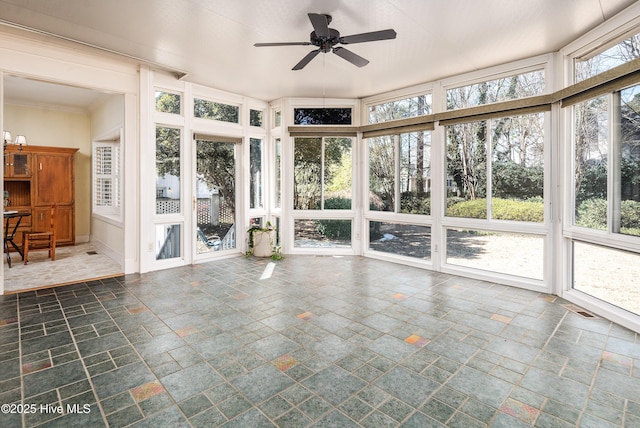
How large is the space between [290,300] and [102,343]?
1786 mm

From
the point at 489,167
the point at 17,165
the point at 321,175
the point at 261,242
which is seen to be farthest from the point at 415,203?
the point at 17,165

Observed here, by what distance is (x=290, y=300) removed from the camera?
12.5ft

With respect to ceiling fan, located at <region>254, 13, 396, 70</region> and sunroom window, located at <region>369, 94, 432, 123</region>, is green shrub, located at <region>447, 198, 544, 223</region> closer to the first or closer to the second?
sunroom window, located at <region>369, 94, 432, 123</region>

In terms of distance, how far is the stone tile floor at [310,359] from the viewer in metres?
1.93

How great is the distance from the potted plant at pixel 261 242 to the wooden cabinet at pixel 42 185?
4.06m

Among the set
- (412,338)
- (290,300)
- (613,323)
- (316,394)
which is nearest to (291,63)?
(290,300)

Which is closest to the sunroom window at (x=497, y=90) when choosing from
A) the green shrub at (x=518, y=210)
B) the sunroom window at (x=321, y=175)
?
the green shrub at (x=518, y=210)

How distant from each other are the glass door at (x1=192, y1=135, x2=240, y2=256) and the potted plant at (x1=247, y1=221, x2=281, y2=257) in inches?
13.4

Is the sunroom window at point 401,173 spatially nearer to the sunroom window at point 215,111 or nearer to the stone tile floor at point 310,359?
the stone tile floor at point 310,359

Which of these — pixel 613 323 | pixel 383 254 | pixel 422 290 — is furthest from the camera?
pixel 383 254

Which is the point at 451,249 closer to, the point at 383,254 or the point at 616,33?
the point at 383,254

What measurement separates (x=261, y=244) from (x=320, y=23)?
4.07m

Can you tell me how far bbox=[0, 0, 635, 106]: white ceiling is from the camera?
10.2 feet

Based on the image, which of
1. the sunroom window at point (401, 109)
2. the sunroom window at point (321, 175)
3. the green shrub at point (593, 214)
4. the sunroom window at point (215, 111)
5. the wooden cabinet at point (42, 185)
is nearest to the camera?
the green shrub at point (593, 214)
